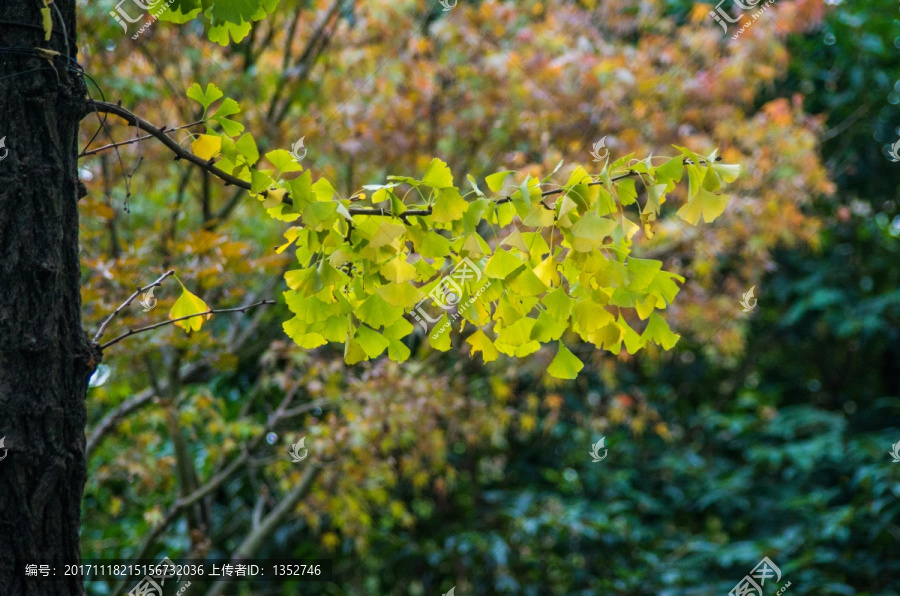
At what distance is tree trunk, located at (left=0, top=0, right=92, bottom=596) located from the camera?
113cm

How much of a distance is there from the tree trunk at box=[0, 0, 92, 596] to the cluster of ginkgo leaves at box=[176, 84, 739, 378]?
8.9 inches

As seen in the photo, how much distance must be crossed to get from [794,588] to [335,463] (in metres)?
2.75

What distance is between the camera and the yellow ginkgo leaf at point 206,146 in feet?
3.95

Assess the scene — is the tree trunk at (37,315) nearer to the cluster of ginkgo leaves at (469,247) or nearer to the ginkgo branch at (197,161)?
the ginkgo branch at (197,161)

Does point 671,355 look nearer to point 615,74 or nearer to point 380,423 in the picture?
point 615,74

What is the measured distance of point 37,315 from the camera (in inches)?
45.7

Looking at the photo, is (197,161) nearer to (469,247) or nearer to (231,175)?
(231,175)

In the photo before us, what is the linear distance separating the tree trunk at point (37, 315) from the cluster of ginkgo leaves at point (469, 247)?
0.23 m

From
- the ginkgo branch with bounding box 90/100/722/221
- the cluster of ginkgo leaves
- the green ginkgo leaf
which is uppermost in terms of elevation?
the ginkgo branch with bounding box 90/100/722/221

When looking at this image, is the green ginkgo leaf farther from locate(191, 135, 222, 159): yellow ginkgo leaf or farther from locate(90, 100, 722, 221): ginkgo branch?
locate(191, 135, 222, 159): yellow ginkgo leaf

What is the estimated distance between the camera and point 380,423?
126 inches

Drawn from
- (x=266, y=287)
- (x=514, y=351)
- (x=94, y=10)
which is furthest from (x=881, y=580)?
(x=94, y=10)

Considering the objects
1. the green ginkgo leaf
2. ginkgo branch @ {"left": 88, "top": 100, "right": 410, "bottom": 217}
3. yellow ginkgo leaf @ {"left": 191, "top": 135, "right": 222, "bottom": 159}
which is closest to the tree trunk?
ginkgo branch @ {"left": 88, "top": 100, "right": 410, "bottom": 217}

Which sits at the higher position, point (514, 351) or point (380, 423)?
point (380, 423)
